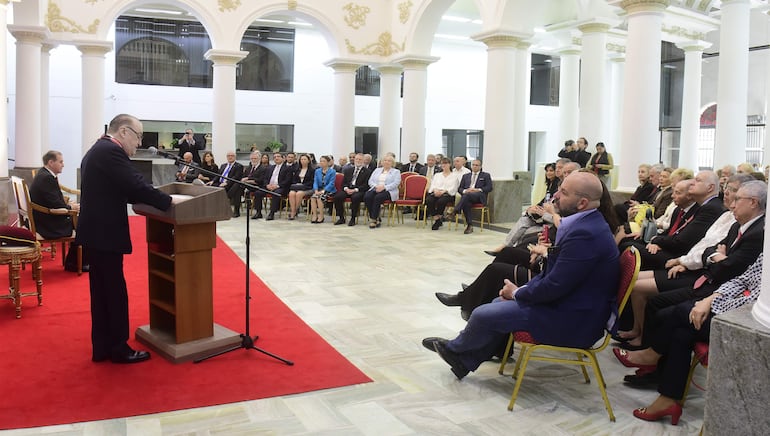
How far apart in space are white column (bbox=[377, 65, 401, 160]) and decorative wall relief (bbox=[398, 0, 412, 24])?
124 centimetres

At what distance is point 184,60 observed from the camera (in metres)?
20.7

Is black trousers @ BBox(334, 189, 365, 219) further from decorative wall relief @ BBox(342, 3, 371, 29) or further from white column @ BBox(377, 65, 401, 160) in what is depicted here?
decorative wall relief @ BBox(342, 3, 371, 29)

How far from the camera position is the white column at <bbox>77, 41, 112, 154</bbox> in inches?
539

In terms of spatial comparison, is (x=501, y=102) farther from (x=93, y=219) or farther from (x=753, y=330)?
(x=753, y=330)

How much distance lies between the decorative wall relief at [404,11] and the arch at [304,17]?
56.2 inches

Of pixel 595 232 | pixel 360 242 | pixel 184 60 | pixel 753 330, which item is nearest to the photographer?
pixel 753 330

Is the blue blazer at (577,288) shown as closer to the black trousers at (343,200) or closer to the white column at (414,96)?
the black trousers at (343,200)

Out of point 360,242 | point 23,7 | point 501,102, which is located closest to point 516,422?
point 360,242

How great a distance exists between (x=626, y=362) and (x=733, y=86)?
10031 mm

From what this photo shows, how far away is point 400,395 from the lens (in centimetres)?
372

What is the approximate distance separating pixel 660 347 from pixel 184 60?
19527mm

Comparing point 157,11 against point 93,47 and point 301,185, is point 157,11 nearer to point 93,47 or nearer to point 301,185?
point 93,47

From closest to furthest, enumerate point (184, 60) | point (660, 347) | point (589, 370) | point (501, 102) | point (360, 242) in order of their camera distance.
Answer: point (660, 347), point (589, 370), point (360, 242), point (501, 102), point (184, 60)

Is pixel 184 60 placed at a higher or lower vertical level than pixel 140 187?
higher
